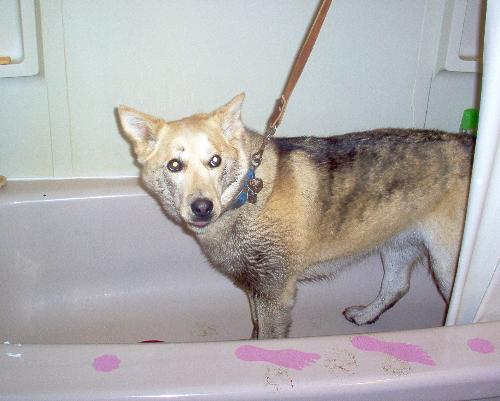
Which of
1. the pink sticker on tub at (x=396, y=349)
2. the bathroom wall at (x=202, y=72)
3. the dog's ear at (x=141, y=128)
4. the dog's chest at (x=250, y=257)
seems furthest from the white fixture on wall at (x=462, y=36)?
the pink sticker on tub at (x=396, y=349)

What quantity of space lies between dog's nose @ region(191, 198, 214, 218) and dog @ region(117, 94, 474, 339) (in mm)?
106

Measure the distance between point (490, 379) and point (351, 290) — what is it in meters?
1.21

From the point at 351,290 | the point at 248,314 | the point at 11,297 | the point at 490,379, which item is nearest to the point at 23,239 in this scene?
the point at 11,297

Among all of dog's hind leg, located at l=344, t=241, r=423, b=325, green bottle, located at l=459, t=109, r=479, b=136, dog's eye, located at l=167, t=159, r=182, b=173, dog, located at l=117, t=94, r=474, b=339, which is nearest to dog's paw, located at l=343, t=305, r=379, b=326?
dog's hind leg, located at l=344, t=241, r=423, b=325

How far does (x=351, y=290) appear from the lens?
2.16 metres

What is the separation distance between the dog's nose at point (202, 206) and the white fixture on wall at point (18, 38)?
1010 millimetres

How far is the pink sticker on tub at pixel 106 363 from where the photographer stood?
884mm

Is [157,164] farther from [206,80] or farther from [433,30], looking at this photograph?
[433,30]

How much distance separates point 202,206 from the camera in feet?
3.94

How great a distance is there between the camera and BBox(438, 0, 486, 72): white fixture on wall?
1942mm

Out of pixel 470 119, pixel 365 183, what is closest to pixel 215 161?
pixel 365 183

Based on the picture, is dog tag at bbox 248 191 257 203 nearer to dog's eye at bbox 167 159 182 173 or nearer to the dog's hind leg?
dog's eye at bbox 167 159 182 173

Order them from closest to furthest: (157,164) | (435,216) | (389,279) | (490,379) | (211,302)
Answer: (490,379) < (157,164) < (435,216) < (389,279) < (211,302)

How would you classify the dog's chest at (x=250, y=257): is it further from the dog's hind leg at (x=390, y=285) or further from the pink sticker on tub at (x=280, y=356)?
the dog's hind leg at (x=390, y=285)
